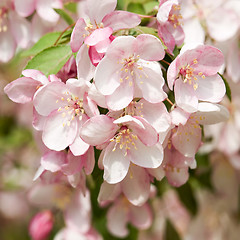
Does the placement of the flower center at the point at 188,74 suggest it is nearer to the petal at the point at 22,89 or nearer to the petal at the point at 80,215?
the petal at the point at 22,89

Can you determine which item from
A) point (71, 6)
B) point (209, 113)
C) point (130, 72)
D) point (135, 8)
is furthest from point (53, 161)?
point (71, 6)

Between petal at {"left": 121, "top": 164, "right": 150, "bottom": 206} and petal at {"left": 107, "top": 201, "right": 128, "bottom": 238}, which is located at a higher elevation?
petal at {"left": 121, "top": 164, "right": 150, "bottom": 206}

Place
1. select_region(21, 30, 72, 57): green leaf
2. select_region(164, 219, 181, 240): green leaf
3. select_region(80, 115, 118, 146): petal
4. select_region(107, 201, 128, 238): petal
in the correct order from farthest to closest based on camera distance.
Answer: select_region(164, 219, 181, 240): green leaf, select_region(107, 201, 128, 238): petal, select_region(21, 30, 72, 57): green leaf, select_region(80, 115, 118, 146): petal

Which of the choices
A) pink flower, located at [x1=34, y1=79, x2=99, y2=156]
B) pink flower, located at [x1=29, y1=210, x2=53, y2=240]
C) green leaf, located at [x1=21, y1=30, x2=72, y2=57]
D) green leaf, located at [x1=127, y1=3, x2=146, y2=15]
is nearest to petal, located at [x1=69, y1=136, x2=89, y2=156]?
pink flower, located at [x1=34, y1=79, x2=99, y2=156]

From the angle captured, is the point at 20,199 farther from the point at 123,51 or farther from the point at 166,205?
the point at 123,51

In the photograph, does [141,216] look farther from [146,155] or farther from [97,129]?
[97,129]

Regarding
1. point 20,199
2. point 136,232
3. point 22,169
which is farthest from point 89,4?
point 20,199

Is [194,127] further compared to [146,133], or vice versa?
[194,127]

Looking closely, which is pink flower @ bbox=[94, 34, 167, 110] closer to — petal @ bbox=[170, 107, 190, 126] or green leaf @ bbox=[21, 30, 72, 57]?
petal @ bbox=[170, 107, 190, 126]
